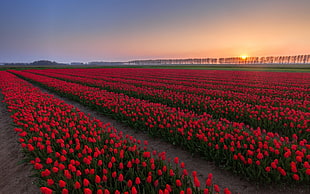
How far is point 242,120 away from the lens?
25.5 ft

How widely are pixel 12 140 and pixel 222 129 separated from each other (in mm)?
7036

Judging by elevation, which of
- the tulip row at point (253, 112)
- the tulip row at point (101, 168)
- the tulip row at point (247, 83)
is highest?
the tulip row at point (101, 168)

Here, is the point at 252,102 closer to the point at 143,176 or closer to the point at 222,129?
the point at 222,129

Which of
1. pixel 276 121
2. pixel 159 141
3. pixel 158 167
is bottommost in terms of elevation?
pixel 159 141

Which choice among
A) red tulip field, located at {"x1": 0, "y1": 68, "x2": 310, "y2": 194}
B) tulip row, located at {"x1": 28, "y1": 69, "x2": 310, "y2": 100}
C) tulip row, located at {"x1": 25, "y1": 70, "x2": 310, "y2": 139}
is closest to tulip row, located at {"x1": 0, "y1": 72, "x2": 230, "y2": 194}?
red tulip field, located at {"x1": 0, "y1": 68, "x2": 310, "y2": 194}

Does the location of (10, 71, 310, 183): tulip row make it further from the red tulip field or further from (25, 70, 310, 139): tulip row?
(25, 70, 310, 139): tulip row

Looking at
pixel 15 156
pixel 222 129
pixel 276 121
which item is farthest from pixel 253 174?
pixel 15 156

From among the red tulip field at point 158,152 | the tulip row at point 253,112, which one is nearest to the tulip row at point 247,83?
the red tulip field at point 158,152

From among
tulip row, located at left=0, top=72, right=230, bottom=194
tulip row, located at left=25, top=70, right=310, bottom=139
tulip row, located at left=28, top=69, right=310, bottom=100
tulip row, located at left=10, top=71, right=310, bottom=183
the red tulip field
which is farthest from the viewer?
tulip row, located at left=28, top=69, right=310, bottom=100

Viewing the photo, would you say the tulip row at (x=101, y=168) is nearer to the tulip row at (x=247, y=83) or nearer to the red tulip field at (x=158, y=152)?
the red tulip field at (x=158, y=152)

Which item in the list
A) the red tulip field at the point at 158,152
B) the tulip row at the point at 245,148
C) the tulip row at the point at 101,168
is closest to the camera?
the tulip row at the point at 101,168

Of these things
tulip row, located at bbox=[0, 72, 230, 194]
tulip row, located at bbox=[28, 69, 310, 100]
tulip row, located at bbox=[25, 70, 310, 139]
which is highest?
tulip row, located at bbox=[0, 72, 230, 194]

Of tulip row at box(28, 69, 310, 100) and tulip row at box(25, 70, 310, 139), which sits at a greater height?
tulip row at box(25, 70, 310, 139)

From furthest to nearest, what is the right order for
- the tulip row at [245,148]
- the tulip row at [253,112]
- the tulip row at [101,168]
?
the tulip row at [253,112]
the tulip row at [245,148]
the tulip row at [101,168]
